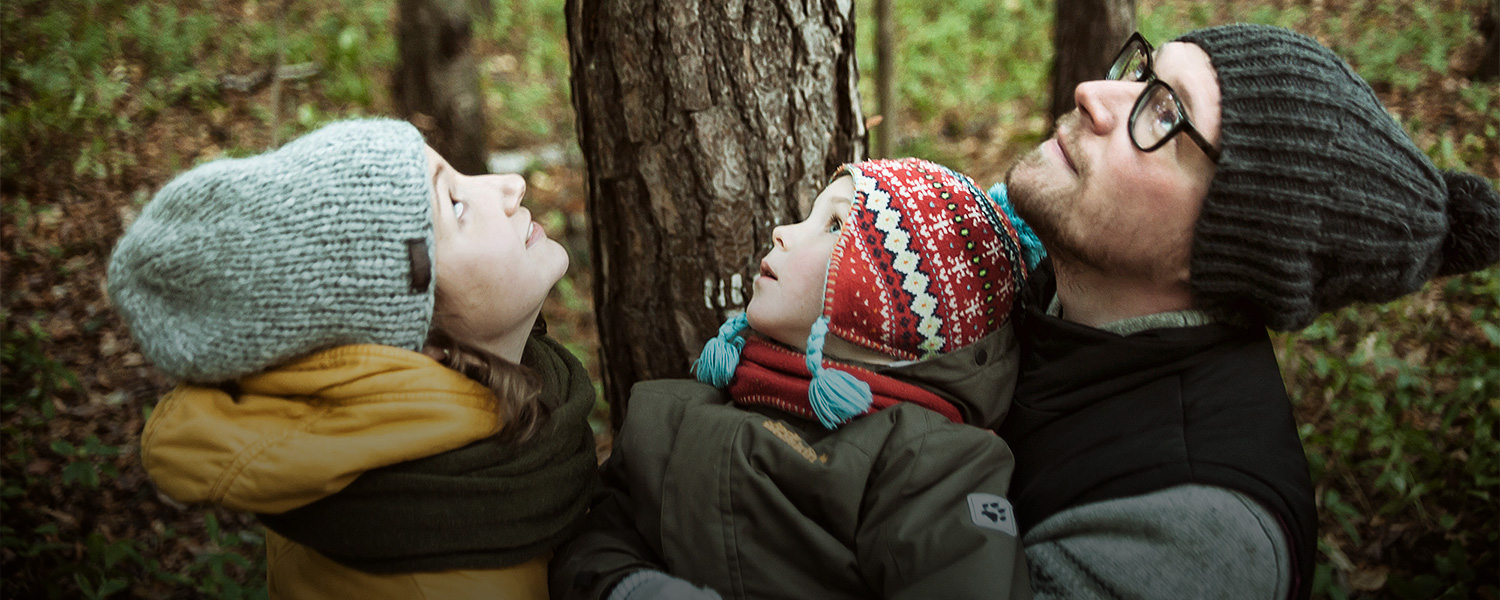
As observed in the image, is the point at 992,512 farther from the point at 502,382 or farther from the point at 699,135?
the point at 699,135

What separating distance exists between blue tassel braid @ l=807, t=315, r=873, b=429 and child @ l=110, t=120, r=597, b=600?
701 mm

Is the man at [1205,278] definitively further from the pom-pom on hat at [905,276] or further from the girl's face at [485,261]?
the girl's face at [485,261]

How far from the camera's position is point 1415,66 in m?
7.13

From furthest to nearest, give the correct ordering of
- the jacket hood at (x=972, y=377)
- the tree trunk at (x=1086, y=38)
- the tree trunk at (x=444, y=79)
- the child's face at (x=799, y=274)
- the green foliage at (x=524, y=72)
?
the green foliage at (x=524, y=72)
the tree trunk at (x=444, y=79)
the tree trunk at (x=1086, y=38)
the child's face at (x=799, y=274)
the jacket hood at (x=972, y=377)

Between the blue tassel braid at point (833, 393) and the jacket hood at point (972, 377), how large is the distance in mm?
158

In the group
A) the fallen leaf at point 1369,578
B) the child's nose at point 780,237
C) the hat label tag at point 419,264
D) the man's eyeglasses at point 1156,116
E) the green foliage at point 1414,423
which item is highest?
the man's eyeglasses at point 1156,116

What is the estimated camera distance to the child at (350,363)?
5.70 feet

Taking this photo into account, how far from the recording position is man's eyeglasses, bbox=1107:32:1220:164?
6.21 ft

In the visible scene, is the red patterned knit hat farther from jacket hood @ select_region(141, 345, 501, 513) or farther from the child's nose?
jacket hood @ select_region(141, 345, 501, 513)

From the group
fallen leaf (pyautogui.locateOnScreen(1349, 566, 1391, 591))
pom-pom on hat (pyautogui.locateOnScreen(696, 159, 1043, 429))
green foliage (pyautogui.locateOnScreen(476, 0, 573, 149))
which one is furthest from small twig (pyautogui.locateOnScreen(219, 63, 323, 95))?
fallen leaf (pyautogui.locateOnScreen(1349, 566, 1391, 591))

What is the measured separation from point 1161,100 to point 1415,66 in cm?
721

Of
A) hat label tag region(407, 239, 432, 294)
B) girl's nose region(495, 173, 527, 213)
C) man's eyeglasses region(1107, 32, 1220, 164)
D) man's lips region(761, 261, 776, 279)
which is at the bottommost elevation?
man's lips region(761, 261, 776, 279)

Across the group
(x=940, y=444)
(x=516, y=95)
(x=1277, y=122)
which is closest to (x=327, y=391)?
(x=940, y=444)

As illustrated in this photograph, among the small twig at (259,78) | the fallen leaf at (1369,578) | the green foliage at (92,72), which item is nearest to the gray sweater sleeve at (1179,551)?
the fallen leaf at (1369,578)
